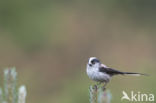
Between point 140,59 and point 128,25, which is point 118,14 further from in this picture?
point 140,59

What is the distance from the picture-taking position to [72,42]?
13.9m

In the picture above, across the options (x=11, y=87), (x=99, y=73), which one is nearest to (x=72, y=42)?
(x=99, y=73)

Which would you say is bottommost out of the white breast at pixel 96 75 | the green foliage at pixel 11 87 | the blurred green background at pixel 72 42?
the blurred green background at pixel 72 42

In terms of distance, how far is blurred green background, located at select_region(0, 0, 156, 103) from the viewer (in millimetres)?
11438

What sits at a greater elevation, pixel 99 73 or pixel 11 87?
pixel 11 87

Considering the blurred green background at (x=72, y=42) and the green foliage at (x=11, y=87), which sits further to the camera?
the blurred green background at (x=72, y=42)

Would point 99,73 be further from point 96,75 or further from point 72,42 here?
point 72,42

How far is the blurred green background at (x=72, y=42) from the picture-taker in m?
11.4

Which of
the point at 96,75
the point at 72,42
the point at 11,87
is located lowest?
the point at 72,42

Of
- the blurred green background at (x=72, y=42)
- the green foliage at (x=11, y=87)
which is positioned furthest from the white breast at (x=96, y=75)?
the blurred green background at (x=72, y=42)

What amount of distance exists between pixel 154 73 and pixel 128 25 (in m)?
4.57

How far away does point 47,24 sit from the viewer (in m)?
14.9

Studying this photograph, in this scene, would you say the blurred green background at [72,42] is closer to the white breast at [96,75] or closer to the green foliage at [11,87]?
the white breast at [96,75]

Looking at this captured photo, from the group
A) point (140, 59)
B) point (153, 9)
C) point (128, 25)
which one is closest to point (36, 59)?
point (140, 59)
